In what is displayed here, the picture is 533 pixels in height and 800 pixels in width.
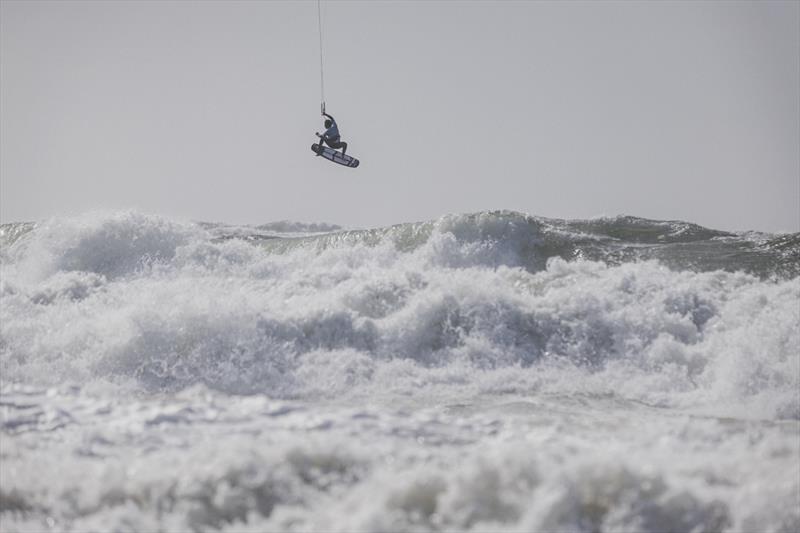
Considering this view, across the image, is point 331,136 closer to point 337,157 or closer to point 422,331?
point 337,157

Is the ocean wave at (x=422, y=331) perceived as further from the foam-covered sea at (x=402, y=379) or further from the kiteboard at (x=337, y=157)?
the kiteboard at (x=337, y=157)

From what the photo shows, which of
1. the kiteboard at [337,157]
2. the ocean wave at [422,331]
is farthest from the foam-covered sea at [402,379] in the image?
the kiteboard at [337,157]

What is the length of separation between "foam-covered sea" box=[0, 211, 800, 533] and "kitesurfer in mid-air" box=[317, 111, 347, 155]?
6.42 feet

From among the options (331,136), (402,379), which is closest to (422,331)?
(402,379)

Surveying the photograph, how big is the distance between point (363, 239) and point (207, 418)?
10.6 m

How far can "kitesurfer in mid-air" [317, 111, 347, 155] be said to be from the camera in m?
14.1

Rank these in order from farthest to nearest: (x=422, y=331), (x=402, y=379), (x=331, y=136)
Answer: (x=331, y=136), (x=422, y=331), (x=402, y=379)

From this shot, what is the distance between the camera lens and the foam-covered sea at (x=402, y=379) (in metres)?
4.77

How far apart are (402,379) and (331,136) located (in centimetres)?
560

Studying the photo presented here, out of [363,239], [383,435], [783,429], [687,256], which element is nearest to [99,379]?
[383,435]

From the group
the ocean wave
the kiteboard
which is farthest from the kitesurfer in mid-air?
the ocean wave

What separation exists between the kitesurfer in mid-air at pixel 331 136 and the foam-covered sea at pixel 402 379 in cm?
196

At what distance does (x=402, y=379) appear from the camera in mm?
9773

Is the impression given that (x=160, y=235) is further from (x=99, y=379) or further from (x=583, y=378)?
(x=583, y=378)
